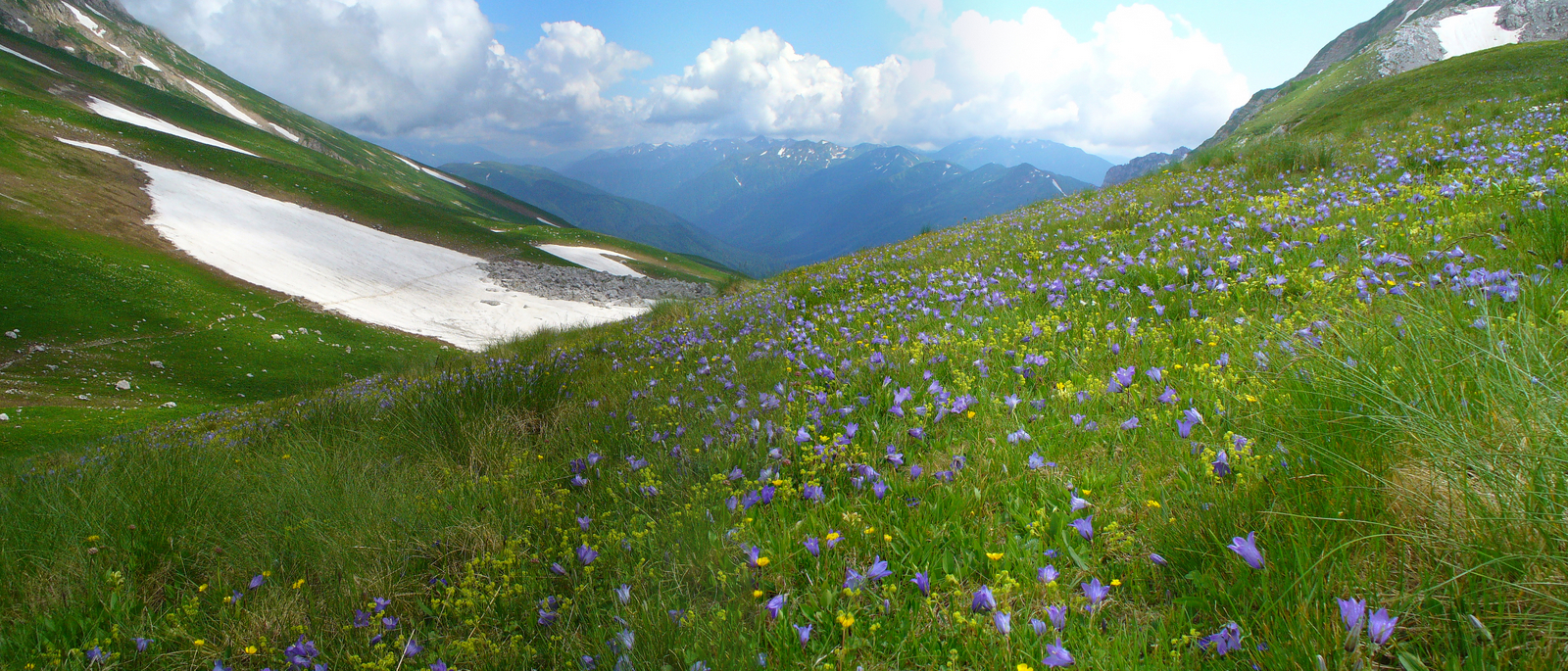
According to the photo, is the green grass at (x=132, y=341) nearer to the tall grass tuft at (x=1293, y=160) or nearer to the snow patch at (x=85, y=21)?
the tall grass tuft at (x=1293, y=160)

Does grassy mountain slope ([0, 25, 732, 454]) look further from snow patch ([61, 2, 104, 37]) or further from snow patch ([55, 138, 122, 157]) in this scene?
snow patch ([61, 2, 104, 37])

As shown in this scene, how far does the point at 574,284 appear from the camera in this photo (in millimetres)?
49375

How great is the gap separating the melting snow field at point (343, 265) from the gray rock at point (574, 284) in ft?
4.82

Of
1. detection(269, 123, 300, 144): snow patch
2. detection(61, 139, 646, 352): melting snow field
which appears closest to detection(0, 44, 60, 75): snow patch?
detection(269, 123, 300, 144): snow patch

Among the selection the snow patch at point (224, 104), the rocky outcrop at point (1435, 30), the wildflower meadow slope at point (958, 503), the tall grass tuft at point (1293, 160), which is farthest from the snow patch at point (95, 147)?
the rocky outcrop at point (1435, 30)

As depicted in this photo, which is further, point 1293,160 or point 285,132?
point 285,132

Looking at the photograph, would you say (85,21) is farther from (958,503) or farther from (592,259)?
(958,503)

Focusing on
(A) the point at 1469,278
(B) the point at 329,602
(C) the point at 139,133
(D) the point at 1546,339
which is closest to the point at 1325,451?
(D) the point at 1546,339

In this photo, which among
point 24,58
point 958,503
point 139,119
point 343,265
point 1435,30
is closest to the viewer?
point 958,503

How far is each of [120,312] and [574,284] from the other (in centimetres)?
2749

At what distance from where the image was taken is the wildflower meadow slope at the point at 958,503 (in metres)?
1.78

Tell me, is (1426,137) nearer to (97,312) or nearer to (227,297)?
(97,312)

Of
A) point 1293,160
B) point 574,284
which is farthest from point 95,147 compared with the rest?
point 1293,160

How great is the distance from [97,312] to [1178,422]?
114 ft
